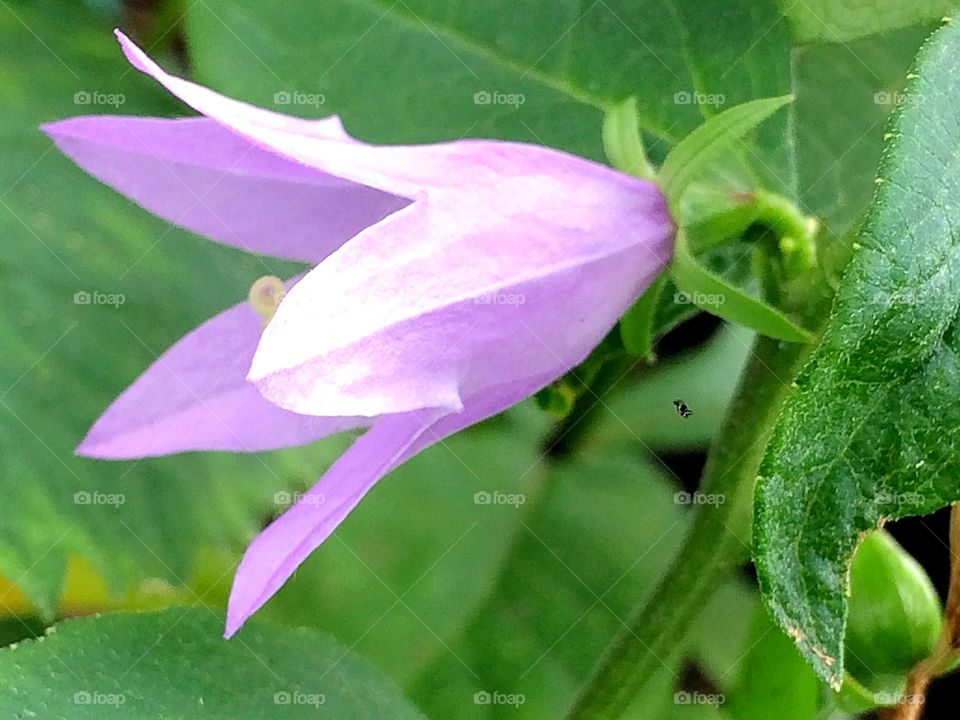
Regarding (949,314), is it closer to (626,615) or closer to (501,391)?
(501,391)

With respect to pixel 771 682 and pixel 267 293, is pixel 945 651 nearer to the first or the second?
pixel 771 682

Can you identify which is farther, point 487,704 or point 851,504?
point 487,704

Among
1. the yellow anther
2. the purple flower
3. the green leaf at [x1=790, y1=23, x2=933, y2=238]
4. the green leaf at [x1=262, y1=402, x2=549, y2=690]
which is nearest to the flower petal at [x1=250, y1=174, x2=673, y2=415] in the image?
the purple flower

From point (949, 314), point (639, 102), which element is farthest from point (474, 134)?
point (949, 314)

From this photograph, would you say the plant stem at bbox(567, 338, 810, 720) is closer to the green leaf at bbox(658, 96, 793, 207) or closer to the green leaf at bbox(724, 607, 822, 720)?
the green leaf at bbox(658, 96, 793, 207)

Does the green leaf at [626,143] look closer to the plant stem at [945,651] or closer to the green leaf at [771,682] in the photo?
the plant stem at [945,651]

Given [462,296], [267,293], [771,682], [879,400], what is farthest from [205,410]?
[771,682]
